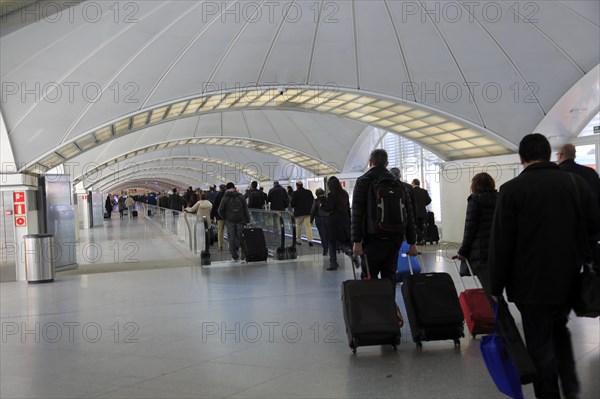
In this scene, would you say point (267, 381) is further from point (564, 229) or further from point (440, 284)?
point (564, 229)

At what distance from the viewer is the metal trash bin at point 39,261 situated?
1225 cm

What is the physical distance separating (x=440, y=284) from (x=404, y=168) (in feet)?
87.4

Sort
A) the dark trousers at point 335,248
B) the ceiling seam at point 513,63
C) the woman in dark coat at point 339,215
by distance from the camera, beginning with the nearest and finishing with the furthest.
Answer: the woman in dark coat at point 339,215 → the dark trousers at point 335,248 → the ceiling seam at point 513,63

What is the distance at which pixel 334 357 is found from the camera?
5.46m

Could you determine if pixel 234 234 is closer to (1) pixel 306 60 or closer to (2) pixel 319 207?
(2) pixel 319 207

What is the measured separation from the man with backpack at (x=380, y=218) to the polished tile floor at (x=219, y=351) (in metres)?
0.88

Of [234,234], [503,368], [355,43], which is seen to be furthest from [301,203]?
[503,368]

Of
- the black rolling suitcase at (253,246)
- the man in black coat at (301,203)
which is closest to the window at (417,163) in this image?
the man in black coat at (301,203)

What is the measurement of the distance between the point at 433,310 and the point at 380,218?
998 mm

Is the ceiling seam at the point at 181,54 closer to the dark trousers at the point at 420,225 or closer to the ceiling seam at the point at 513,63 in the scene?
the ceiling seam at the point at 513,63

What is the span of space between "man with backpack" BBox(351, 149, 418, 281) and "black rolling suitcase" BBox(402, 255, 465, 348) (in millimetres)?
424

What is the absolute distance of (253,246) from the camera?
46.2 ft

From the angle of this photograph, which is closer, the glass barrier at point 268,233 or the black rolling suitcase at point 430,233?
the glass barrier at point 268,233

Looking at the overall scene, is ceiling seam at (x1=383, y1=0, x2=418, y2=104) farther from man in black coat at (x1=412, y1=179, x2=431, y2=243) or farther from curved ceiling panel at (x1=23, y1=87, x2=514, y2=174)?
man in black coat at (x1=412, y1=179, x2=431, y2=243)
